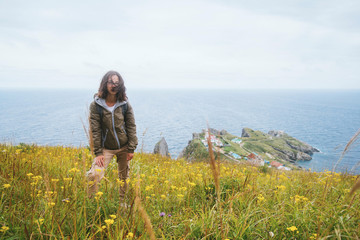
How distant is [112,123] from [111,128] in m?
0.11

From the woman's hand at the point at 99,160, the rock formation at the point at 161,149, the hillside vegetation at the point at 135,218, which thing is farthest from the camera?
the rock formation at the point at 161,149

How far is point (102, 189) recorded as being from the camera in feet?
11.5

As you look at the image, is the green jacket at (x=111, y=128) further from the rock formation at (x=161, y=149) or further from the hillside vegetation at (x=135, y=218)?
the rock formation at (x=161, y=149)

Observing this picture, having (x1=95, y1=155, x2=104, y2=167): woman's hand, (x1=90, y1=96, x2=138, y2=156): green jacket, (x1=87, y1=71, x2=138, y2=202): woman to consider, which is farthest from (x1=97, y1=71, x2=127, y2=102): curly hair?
(x1=95, y1=155, x2=104, y2=167): woman's hand

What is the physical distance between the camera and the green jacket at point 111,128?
4.29m

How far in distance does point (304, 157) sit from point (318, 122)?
86561 millimetres

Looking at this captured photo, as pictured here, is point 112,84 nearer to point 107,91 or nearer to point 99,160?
point 107,91

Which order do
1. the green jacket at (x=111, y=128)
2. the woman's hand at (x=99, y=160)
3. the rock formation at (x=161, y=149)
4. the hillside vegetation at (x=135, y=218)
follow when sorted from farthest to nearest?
1. the rock formation at (x=161, y=149)
2. the green jacket at (x=111, y=128)
3. the woman's hand at (x=99, y=160)
4. the hillside vegetation at (x=135, y=218)

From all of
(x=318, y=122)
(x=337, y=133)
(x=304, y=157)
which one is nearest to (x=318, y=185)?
(x=304, y=157)

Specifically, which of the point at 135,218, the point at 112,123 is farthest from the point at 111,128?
the point at 135,218

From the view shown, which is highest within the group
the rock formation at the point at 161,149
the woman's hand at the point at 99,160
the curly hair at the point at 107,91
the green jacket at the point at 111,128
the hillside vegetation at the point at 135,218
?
the curly hair at the point at 107,91

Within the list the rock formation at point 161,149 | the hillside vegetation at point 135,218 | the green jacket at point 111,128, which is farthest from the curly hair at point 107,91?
the rock formation at point 161,149

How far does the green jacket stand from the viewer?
14.1 feet

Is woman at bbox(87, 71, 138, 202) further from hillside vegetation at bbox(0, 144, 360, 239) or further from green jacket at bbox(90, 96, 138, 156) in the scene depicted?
hillside vegetation at bbox(0, 144, 360, 239)
